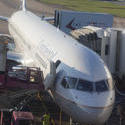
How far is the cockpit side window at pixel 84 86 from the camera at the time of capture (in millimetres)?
15055

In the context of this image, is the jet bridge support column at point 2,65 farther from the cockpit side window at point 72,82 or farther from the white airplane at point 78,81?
the cockpit side window at point 72,82

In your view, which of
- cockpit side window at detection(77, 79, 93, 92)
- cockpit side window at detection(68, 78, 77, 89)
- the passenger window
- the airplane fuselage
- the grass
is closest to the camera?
the airplane fuselage

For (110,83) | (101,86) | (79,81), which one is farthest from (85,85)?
(110,83)

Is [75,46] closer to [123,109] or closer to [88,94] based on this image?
[88,94]

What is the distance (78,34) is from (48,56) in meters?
7.66

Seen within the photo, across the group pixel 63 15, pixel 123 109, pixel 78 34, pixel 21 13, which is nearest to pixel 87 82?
pixel 123 109

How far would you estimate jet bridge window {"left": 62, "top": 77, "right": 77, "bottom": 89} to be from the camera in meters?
15.3

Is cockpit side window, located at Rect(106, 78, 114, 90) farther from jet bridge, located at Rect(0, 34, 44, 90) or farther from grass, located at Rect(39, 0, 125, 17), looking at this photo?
grass, located at Rect(39, 0, 125, 17)

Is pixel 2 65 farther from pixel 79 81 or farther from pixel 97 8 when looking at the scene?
pixel 97 8

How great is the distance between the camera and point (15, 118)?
15.6 metres

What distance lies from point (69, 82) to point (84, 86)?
720mm

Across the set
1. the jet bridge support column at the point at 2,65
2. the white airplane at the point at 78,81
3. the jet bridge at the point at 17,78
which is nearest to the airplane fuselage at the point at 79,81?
the white airplane at the point at 78,81

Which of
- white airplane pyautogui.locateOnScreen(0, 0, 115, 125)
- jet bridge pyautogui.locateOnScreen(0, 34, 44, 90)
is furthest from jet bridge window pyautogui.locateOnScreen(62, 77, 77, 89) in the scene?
jet bridge pyautogui.locateOnScreen(0, 34, 44, 90)

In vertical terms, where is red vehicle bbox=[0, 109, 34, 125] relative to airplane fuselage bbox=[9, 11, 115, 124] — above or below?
below
